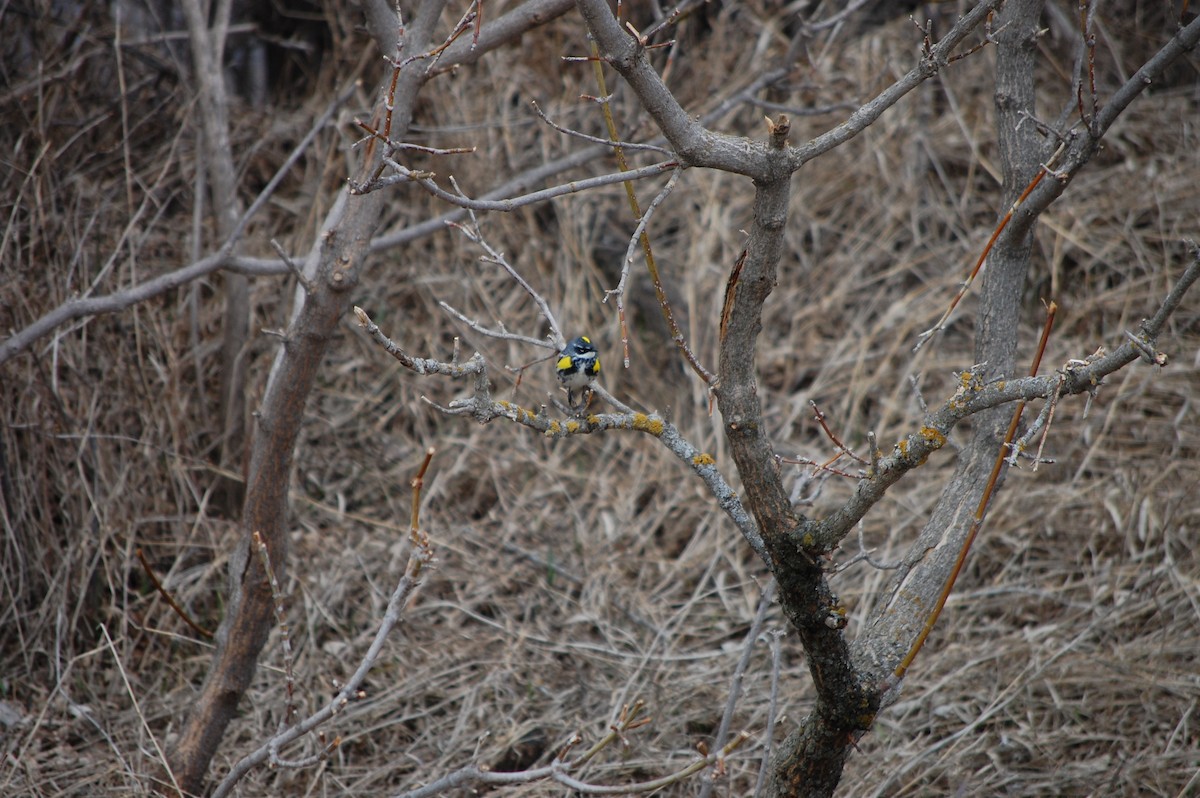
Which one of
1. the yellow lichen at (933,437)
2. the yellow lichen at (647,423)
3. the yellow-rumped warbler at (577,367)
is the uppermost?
Result: the yellow-rumped warbler at (577,367)

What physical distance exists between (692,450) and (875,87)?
4.57m

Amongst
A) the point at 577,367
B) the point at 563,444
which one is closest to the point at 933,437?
the point at 577,367

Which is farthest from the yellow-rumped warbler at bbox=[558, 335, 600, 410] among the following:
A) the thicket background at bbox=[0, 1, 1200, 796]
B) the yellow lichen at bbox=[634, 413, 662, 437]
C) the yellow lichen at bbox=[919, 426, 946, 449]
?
the yellow lichen at bbox=[919, 426, 946, 449]

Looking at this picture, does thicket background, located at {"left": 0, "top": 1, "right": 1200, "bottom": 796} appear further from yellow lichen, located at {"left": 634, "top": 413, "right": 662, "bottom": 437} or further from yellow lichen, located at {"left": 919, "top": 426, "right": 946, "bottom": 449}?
yellow lichen, located at {"left": 919, "top": 426, "right": 946, "bottom": 449}

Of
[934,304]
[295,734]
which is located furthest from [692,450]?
[934,304]

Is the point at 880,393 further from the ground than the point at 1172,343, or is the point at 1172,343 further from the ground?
the point at 1172,343

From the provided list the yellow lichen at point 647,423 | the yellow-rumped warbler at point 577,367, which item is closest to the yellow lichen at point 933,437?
the yellow lichen at point 647,423

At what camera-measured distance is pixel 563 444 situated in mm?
5375

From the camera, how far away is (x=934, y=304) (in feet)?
18.3

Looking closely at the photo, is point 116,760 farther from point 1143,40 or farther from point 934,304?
point 1143,40

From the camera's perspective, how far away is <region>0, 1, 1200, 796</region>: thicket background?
3.77 meters

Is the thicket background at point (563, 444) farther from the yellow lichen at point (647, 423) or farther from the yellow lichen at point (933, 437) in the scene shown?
the yellow lichen at point (933, 437)

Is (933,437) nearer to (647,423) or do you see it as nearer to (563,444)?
(647,423)

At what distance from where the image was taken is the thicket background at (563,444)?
3.77m
